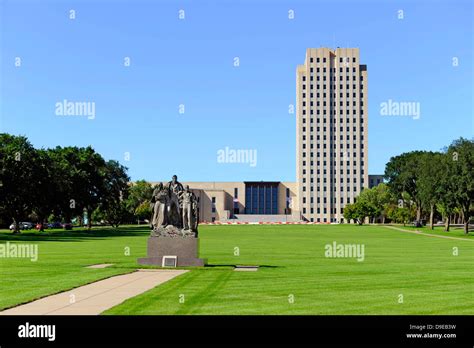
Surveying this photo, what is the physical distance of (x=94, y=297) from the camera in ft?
56.6

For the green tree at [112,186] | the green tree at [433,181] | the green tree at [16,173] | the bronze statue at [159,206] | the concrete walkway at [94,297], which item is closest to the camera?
the concrete walkway at [94,297]

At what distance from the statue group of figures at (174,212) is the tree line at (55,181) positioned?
154 ft

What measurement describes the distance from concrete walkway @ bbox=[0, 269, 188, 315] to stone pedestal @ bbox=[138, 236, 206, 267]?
15.4 ft

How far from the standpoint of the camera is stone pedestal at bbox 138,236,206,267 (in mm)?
28594

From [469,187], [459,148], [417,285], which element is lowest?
[417,285]

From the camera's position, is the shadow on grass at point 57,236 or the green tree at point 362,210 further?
the green tree at point 362,210

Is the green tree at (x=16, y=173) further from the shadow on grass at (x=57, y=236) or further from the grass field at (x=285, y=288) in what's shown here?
the grass field at (x=285, y=288)

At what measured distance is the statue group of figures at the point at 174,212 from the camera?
96.5 feet

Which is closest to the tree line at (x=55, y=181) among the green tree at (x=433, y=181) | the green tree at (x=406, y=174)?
the green tree at (x=433, y=181)

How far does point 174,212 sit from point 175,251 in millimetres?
1985
